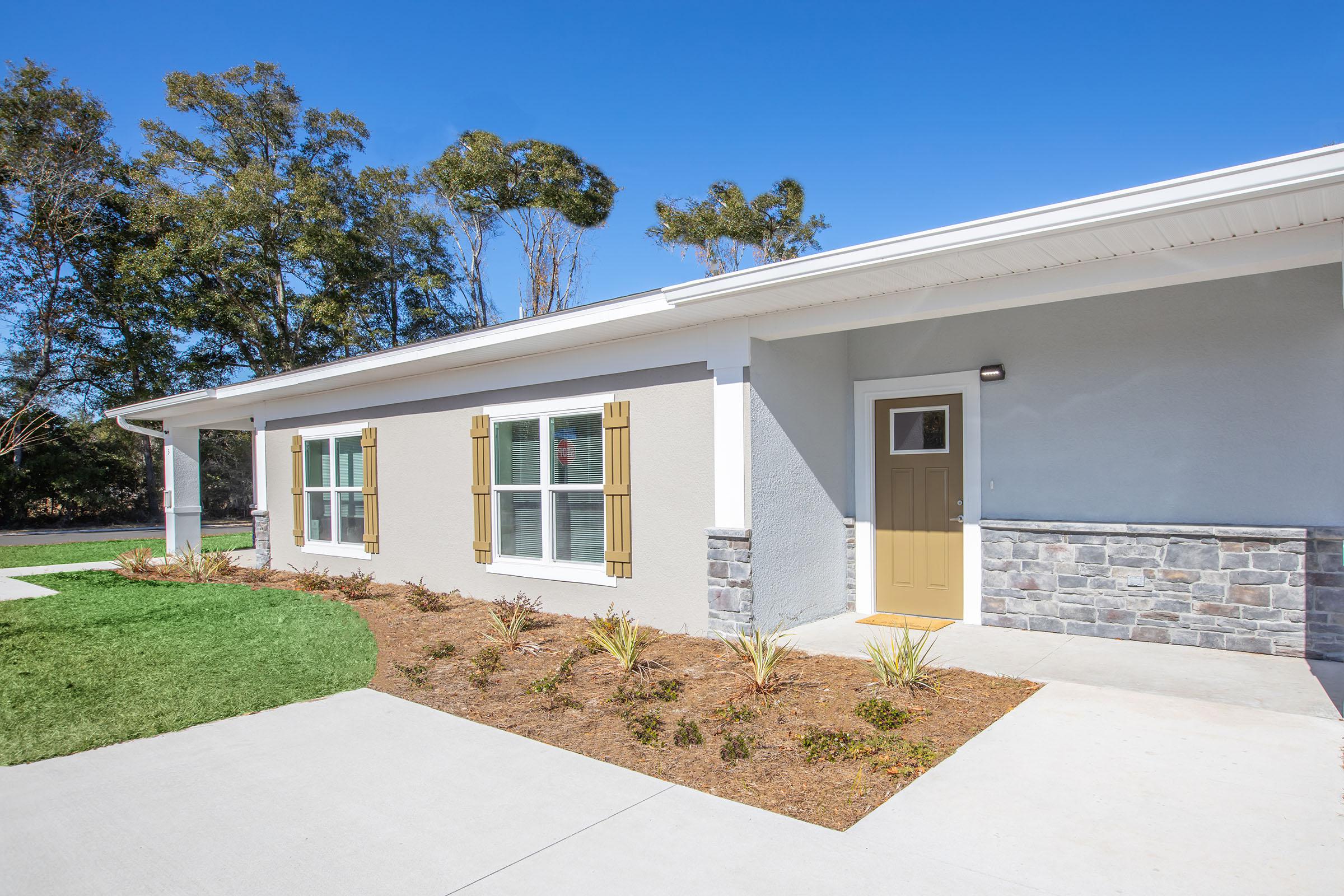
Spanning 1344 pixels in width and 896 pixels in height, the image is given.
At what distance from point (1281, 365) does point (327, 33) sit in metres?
13.5

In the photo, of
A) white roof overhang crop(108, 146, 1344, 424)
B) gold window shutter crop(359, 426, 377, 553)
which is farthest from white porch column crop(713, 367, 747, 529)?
gold window shutter crop(359, 426, 377, 553)

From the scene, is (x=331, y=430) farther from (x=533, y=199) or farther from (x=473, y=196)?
(x=473, y=196)

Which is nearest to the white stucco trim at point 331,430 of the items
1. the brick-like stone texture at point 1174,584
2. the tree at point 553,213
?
the brick-like stone texture at point 1174,584

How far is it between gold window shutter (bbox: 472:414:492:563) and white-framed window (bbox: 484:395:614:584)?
0.05 meters

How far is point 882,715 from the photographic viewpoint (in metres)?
3.79

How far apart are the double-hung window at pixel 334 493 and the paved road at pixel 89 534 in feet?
25.4

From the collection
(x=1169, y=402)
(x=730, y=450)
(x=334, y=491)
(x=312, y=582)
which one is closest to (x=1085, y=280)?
(x=1169, y=402)

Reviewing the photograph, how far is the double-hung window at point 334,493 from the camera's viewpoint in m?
Result: 9.18

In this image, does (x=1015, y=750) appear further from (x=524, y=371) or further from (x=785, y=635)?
(x=524, y=371)

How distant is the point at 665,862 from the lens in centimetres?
249

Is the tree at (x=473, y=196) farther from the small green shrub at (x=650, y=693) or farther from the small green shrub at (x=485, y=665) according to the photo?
the small green shrub at (x=650, y=693)

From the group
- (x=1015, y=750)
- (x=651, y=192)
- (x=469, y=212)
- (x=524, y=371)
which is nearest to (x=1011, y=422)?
(x=1015, y=750)

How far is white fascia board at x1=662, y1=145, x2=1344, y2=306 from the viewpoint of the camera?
3049mm

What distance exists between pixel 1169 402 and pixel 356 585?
7.60 metres
